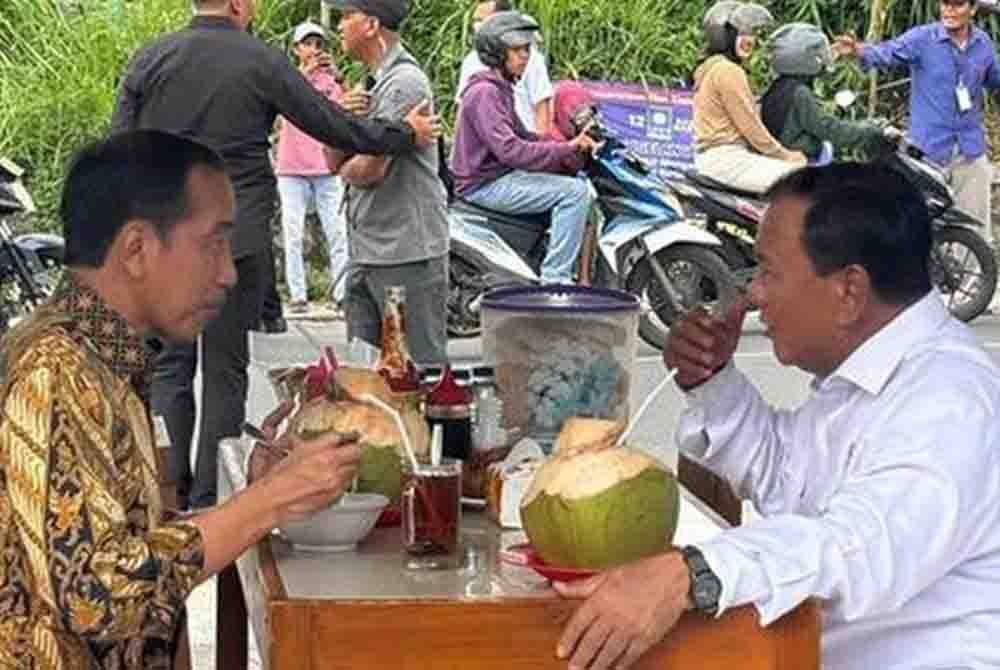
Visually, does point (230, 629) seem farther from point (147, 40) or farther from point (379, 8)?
point (147, 40)

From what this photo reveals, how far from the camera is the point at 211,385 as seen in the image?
5648 mm

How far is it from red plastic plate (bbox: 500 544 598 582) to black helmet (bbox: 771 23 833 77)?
797 cm

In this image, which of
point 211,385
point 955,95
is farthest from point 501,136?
point 955,95

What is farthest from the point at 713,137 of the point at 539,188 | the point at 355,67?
the point at 355,67

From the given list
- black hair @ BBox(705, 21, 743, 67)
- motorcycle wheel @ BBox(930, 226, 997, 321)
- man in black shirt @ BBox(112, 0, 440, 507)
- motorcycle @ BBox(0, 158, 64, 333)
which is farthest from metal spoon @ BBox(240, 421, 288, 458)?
motorcycle wheel @ BBox(930, 226, 997, 321)

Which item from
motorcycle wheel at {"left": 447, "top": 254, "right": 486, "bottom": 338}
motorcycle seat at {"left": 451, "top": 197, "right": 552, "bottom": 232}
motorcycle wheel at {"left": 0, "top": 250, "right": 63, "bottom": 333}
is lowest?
motorcycle wheel at {"left": 447, "top": 254, "right": 486, "bottom": 338}

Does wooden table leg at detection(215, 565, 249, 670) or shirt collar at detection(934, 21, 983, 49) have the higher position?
shirt collar at detection(934, 21, 983, 49)

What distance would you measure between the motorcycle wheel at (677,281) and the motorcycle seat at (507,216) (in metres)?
0.55

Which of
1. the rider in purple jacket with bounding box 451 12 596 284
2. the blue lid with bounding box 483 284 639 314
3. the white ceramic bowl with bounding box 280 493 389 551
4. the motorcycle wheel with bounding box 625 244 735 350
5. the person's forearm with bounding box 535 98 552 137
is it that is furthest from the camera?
the person's forearm with bounding box 535 98 552 137

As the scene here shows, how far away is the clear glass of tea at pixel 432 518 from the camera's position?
2.69 m

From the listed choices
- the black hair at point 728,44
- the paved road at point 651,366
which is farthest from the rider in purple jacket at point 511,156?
the black hair at point 728,44

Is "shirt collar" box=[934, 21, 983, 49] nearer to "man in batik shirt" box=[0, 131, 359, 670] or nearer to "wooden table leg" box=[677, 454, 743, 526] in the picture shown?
"wooden table leg" box=[677, 454, 743, 526]

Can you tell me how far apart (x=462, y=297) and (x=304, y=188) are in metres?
1.77

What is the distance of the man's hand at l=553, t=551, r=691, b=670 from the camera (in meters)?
2.32
